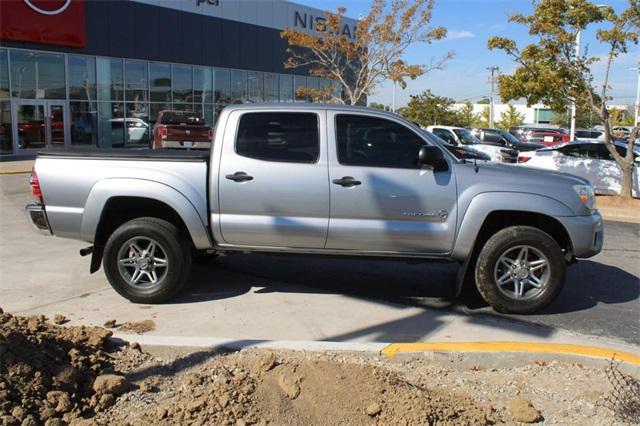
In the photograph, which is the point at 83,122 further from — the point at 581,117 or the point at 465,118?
the point at 465,118

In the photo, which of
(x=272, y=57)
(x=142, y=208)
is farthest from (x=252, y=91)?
(x=142, y=208)

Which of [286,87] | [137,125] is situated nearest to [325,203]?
[137,125]

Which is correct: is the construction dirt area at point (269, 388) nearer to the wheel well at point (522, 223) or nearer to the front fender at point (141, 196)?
the front fender at point (141, 196)

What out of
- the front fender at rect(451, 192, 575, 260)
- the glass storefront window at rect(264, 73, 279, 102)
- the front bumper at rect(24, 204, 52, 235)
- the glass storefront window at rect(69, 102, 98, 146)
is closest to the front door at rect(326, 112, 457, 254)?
the front fender at rect(451, 192, 575, 260)

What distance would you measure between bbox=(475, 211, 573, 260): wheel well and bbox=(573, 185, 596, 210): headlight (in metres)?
0.33

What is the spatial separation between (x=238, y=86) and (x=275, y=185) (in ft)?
97.8

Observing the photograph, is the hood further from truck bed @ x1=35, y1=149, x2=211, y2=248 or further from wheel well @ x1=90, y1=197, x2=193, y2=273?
wheel well @ x1=90, y1=197, x2=193, y2=273

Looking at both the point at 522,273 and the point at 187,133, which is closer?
the point at 522,273

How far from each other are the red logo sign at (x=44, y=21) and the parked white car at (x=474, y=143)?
15.3 metres

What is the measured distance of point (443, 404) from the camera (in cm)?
381

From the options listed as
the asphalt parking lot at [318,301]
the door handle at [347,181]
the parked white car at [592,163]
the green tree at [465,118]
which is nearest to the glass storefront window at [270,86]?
the green tree at [465,118]

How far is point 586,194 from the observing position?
19.0ft

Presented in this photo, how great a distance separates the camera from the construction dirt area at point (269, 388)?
3.67 meters

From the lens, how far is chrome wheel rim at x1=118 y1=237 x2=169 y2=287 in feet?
19.1
